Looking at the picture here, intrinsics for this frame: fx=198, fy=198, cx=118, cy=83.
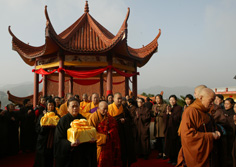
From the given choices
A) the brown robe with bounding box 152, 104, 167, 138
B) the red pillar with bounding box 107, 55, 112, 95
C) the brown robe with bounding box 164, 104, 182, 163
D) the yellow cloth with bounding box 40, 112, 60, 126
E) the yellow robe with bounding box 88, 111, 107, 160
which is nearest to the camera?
the yellow robe with bounding box 88, 111, 107, 160

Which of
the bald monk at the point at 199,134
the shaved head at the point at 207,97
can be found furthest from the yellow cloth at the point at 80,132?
the shaved head at the point at 207,97

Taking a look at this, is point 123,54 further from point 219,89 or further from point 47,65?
point 219,89

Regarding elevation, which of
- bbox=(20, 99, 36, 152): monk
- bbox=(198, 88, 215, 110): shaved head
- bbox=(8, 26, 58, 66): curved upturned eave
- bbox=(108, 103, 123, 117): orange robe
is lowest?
bbox=(20, 99, 36, 152): monk

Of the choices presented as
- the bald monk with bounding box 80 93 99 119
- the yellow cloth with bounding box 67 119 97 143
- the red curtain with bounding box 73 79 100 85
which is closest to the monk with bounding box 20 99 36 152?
the bald monk with bounding box 80 93 99 119

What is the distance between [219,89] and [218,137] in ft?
65.1

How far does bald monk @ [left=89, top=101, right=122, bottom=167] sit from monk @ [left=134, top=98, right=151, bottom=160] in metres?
1.61

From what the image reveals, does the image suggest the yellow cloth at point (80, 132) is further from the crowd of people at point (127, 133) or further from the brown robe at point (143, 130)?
the brown robe at point (143, 130)

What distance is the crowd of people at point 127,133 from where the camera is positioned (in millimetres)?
2592

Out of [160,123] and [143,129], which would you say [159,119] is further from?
[143,129]

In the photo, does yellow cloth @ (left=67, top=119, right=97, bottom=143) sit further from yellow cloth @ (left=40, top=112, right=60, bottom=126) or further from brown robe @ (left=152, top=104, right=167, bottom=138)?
brown robe @ (left=152, top=104, right=167, bottom=138)

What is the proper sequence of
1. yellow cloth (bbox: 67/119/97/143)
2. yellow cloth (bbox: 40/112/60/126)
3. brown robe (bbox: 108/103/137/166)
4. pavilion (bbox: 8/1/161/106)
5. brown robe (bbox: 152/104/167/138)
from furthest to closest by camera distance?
pavilion (bbox: 8/1/161/106) → brown robe (bbox: 152/104/167/138) → brown robe (bbox: 108/103/137/166) → yellow cloth (bbox: 40/112/60/126) → yellow cloth (bbox: 67/119/97/143)

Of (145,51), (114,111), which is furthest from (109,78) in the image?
(114,111)

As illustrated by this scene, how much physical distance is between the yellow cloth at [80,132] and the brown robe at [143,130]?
2.87 m

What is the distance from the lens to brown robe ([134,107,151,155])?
5429 millimetres
